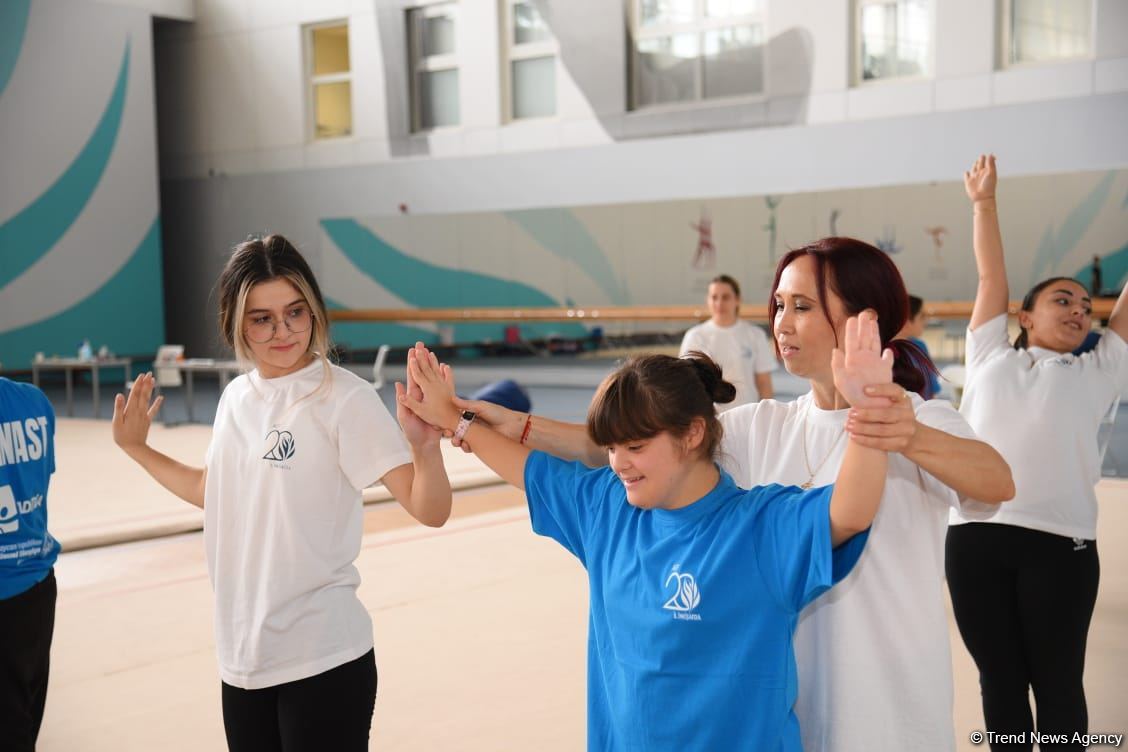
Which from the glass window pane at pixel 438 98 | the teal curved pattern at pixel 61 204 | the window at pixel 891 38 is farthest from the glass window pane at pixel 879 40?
the teal curved pattern at pixel 61 204

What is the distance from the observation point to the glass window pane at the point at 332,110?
1819cm

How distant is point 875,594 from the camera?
2.01 m

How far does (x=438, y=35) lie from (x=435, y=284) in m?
3.71

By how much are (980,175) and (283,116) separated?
55.1 ft

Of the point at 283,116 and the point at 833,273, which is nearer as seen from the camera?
the point at 833,273

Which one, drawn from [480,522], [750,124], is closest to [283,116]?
[750,124]

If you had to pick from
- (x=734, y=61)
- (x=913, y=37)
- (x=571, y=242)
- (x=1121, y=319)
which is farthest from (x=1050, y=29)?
(x=1121, y=319)

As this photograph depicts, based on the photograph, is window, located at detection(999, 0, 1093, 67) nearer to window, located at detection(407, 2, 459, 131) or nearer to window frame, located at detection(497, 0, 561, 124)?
window frame, located at detection(497, 0, 561, 124)

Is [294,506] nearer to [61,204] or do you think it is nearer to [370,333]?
[370,333]

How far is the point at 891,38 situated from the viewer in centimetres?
1335

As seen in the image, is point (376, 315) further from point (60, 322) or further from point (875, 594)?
point (875, 594)

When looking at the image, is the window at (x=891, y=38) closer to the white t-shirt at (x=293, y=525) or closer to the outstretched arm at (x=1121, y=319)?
the outstretched arm at (x=1121, y=319)

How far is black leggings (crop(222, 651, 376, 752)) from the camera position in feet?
7.90

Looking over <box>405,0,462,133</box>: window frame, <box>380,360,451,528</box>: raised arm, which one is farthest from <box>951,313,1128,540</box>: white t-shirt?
<box>405,0,462,133</box>: window frame
